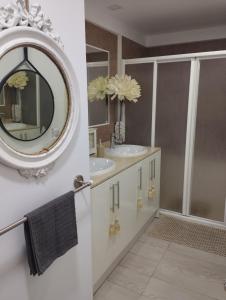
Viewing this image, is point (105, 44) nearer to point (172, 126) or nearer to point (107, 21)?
point (107, 21)

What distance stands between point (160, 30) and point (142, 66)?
0.76m

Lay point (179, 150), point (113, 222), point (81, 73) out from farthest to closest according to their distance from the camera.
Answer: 1. point (179, 150)
2. point (113, 222)
3. point (81, 73)

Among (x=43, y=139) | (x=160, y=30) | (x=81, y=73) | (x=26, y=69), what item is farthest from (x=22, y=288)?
(x=160, y=30)

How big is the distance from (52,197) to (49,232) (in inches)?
6.1

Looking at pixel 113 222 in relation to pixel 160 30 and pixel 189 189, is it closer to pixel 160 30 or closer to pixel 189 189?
pixel 189 189

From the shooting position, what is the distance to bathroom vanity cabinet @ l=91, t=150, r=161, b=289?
170cm

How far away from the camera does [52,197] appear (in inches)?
44.1

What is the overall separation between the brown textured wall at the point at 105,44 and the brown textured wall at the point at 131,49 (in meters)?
0.19

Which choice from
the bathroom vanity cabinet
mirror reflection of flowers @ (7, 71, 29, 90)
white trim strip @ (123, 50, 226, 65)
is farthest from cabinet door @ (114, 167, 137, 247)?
white trim strip @ (123, 50, 226, 65)

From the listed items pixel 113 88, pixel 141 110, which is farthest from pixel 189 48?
pixel 113 88

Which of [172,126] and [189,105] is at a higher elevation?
[189,105]

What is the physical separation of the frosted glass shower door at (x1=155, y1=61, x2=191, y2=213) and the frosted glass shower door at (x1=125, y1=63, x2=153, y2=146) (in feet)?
0.35

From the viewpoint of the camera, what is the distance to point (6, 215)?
927 mm

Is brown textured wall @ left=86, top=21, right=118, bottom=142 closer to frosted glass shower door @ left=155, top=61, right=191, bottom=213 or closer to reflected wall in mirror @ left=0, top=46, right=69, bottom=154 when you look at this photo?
frosted glass shower door @ left=155, top=61, right=191, bottom=213
